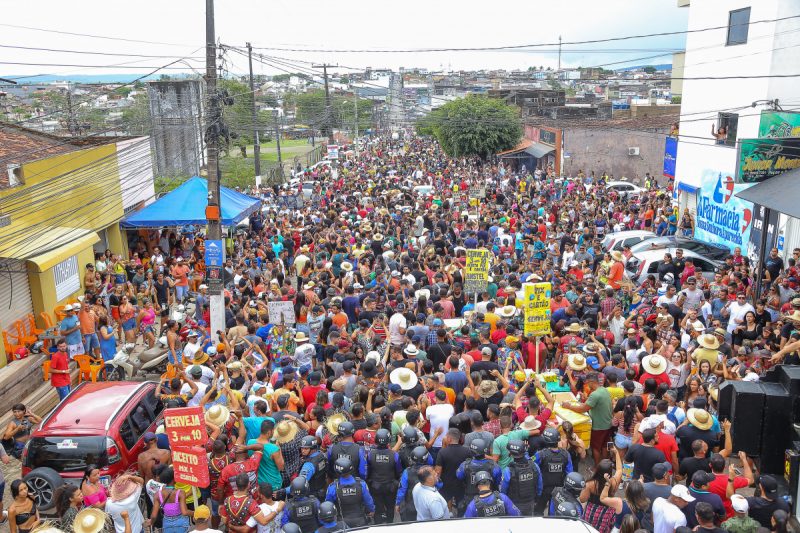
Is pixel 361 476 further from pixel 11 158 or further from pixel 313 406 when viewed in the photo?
pixel 11 158

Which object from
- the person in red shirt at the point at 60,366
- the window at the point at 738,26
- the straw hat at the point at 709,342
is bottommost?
the person in red shirt at the point at 60,366

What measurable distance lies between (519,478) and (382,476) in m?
1.33

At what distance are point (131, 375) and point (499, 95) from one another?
5820cm

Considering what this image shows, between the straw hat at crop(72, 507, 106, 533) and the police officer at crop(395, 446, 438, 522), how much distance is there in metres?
2.66

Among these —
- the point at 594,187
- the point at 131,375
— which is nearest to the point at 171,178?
the point at 594,187

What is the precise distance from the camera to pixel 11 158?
1636 centimetres

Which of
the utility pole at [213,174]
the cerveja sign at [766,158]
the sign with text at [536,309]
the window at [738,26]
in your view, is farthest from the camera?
the window at [738,26]

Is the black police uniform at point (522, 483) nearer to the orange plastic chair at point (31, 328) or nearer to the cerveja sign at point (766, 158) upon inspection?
the orange plastic chair at point (31, 328)

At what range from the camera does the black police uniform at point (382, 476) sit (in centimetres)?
690

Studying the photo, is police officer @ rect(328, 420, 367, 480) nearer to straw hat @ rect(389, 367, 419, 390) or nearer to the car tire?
straw hat @ rect(389, 367, 419, 390)

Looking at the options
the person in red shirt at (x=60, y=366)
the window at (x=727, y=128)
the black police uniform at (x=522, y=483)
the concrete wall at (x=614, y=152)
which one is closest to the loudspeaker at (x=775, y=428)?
the black police uniform at (x=522, y=483)

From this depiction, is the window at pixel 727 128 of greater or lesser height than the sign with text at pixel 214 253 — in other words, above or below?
above

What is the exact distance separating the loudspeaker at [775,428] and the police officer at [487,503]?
2104 mm

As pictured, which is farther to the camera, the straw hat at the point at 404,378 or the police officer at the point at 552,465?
the straw hat at the point at 404,378
